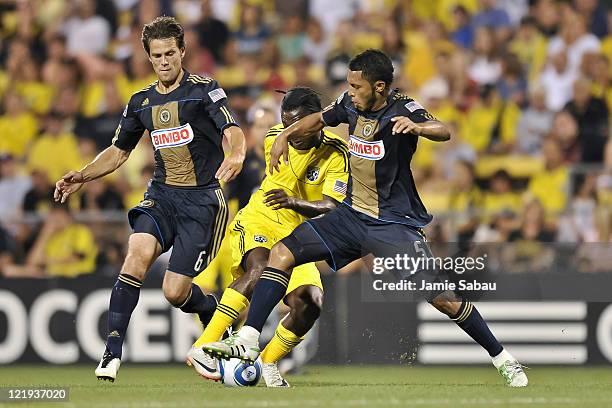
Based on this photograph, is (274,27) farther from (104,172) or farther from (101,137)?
(104,172)

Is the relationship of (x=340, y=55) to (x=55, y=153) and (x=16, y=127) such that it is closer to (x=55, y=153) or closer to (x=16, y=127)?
(x=55, y=153)

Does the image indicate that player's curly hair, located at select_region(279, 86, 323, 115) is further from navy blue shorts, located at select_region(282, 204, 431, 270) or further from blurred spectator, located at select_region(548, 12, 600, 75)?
blurred spectator, located at select_region(548, 12, 600, 75)

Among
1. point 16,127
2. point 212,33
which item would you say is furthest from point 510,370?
point 212,33

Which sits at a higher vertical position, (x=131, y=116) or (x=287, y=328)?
(x=131, y=116)

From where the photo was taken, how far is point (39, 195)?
14008 mm

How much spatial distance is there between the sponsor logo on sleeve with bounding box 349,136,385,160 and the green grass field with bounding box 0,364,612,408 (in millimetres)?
1541

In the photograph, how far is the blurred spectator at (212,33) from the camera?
1639cm

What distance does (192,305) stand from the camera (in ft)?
30.3

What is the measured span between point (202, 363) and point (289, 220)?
1.42 meters

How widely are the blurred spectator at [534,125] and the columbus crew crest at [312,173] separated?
5.60 metres

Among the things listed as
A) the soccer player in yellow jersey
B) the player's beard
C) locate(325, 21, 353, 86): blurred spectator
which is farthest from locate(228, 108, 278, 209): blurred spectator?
locate(325, 21, 353, 86): blurred spectator

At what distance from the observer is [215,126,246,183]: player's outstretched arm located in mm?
7930

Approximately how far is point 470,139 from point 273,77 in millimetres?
2489

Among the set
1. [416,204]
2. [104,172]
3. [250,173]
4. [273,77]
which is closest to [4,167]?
[273,77]
